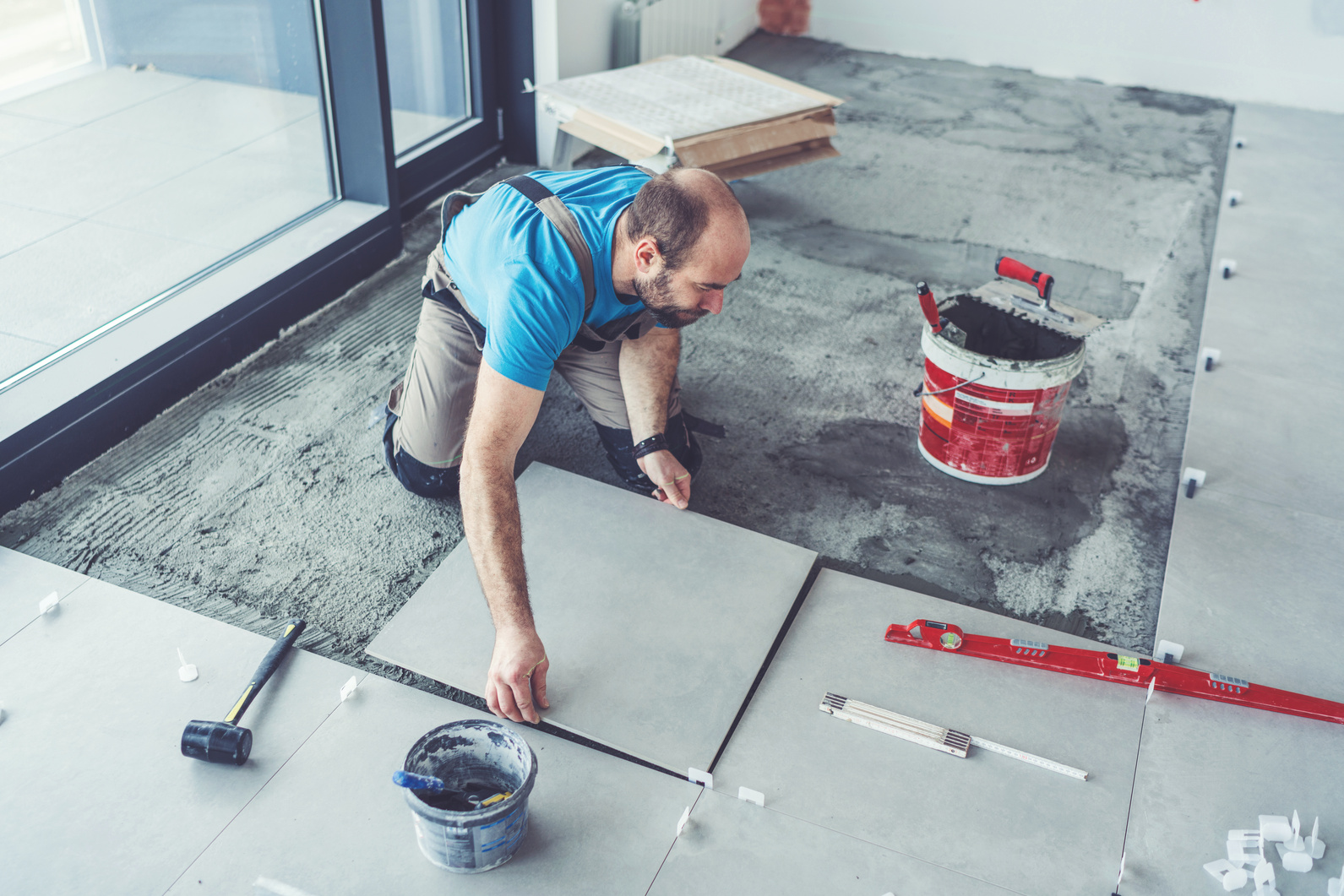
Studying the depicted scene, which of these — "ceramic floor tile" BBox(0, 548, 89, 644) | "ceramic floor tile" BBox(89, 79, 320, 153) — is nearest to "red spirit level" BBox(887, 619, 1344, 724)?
"ceramic floor tile" BBox(0, 548, 89, 644)

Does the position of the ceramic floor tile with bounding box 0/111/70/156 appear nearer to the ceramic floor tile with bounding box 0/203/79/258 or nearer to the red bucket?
the ceramic floor tile with bounding box 0/203/79/258

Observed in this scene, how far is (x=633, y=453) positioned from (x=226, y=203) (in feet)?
5.10

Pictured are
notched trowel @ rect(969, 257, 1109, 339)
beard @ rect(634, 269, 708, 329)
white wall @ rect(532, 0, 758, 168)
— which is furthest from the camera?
A: white wall @ rect(532, 0, 758, 168)

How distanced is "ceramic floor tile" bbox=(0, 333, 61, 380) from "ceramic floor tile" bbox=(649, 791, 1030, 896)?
1.89 metres

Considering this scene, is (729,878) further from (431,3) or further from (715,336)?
(431,3)

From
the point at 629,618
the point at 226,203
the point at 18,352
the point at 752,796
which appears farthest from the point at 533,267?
the point at 226,203

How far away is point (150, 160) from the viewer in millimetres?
2717

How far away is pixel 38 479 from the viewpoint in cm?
226

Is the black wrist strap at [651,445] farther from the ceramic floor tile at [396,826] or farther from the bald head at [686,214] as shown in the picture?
the ceramic floor tile at [396,826]

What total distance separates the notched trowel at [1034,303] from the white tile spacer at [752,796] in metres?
1.29

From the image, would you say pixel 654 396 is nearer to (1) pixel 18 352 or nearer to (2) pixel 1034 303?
(2) pixel 1034 303

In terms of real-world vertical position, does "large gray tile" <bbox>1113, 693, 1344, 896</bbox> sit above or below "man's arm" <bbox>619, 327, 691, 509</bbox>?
below

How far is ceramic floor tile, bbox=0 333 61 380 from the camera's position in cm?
231

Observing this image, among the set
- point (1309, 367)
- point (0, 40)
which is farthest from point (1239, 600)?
point (0, 40)
